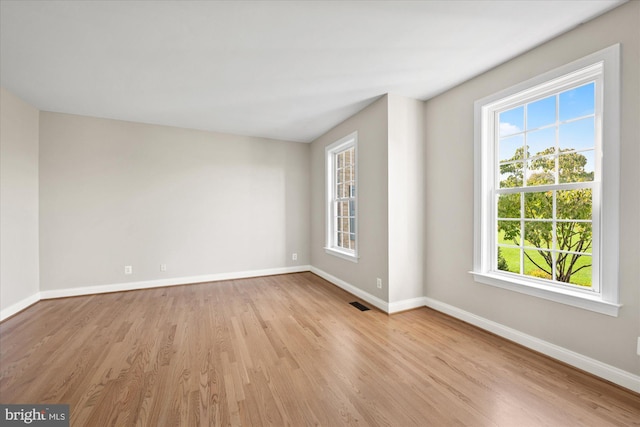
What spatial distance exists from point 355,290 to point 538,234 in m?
2.24

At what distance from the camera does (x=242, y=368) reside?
2.01 meters

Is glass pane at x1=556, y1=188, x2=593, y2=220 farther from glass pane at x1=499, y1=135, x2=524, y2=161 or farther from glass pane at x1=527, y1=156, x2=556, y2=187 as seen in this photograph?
glass pane at x1=499, y1=135, x2=524, y2=161

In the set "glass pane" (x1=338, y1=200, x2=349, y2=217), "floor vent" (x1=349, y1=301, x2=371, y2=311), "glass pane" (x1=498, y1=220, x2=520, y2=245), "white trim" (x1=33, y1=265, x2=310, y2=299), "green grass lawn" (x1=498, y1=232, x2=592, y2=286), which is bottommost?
"floor vent" (x1=349, y1=301, x2=371, y2=311)

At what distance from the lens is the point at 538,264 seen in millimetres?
2326

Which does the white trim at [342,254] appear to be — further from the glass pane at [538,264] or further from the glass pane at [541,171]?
the glass pane at [541,171]

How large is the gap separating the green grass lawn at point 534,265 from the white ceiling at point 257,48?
5.93 ft

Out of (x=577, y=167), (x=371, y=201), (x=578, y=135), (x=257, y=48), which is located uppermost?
(x=257, y=48)

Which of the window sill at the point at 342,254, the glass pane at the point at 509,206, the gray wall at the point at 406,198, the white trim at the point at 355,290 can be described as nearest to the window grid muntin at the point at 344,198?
the window sill at the point at 342,254

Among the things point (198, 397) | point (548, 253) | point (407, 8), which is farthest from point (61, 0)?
point (548, 253)

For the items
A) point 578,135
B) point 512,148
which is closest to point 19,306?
point 512,148

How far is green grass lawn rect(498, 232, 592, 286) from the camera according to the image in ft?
6.67

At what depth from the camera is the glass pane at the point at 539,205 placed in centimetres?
224

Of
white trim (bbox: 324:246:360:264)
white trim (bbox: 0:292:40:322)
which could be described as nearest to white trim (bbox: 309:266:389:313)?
white trim (bbox: 324:246:360:264)

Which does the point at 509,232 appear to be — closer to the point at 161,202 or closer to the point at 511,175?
the point at 511,175
